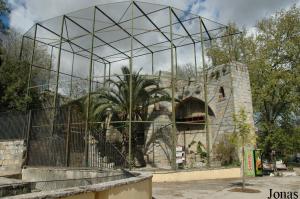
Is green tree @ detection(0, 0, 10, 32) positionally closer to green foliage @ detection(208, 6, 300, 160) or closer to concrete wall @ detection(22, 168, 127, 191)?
concrete wall @ detection(22, 168, 127, 191)

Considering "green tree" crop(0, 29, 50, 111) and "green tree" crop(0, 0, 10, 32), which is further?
"green tree" crop(0, 0, 10, 32)

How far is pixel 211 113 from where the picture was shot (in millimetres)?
16531

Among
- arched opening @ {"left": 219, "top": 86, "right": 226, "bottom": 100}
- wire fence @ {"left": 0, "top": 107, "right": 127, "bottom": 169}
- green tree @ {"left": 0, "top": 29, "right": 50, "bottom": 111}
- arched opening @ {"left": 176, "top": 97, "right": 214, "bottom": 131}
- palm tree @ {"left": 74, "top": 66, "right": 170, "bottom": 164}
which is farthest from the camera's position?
arched opening @ {"left": 176, "top": 97, "right": 214, "bottom": 131}

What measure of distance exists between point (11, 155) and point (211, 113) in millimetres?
11134

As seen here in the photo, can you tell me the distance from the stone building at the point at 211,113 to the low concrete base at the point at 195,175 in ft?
6.69

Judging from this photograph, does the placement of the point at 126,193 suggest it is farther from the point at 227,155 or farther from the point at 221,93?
the point at 221,93

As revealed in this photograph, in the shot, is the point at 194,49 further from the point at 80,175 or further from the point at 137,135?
the point at 80,175

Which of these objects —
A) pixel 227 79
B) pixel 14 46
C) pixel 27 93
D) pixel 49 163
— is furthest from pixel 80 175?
pixel 14 46

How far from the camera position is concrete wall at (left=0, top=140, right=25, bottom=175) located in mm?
11445

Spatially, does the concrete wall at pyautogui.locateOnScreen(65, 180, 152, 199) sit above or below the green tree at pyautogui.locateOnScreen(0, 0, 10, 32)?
below

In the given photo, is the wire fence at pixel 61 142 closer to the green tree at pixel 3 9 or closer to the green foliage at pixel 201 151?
the green foliage at pixel 201 151

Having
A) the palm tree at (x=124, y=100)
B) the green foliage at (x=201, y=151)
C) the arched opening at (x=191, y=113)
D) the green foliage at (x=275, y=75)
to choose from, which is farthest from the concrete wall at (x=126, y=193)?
the green foliage at (x=275, y=75)

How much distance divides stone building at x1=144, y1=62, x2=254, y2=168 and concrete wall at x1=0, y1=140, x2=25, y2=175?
22.1ft

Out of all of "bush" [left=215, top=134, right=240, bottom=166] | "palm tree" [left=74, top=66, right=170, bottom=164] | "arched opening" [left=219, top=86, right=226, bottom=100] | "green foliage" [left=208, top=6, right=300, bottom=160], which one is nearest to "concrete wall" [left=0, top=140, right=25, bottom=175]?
"palm tree" [left=74, top=66, right=170, bottom=164]
